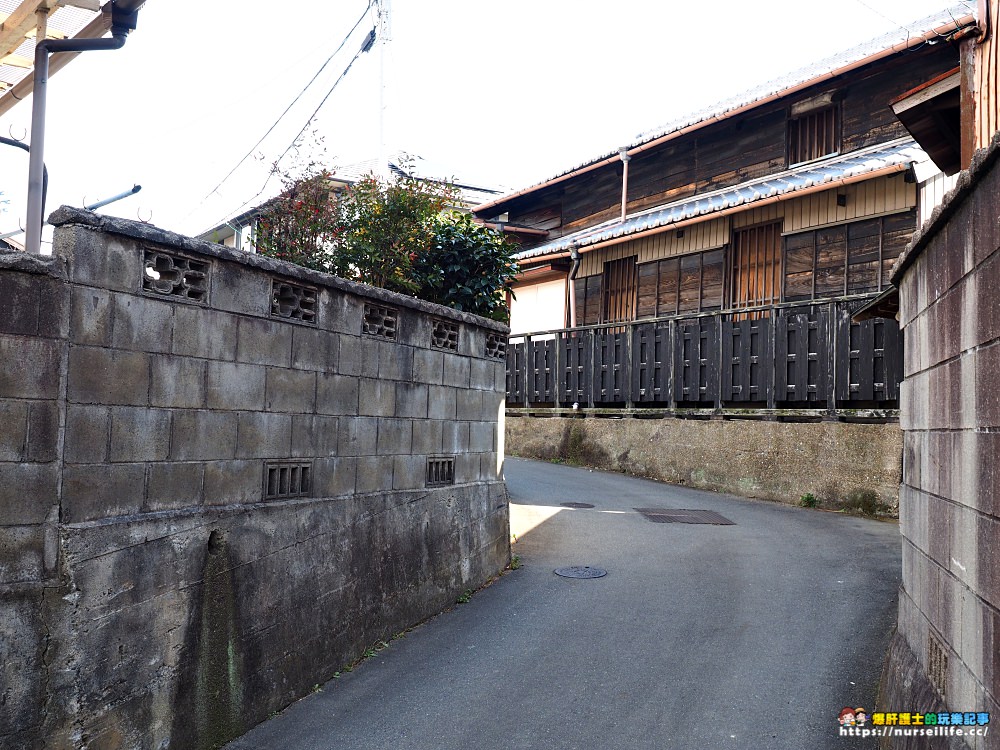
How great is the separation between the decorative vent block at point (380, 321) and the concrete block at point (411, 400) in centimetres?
56

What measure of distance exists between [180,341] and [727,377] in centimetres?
1157

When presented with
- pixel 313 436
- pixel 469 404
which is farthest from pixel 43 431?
pixel 469 404

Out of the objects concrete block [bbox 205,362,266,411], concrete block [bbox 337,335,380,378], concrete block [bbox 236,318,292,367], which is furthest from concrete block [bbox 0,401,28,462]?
concrete block [bbox 337,335,380,378]

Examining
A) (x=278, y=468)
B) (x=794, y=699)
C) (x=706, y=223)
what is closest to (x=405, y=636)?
(x=278, y=468)

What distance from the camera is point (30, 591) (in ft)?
14.4

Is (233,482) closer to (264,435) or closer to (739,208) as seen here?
(264,435)

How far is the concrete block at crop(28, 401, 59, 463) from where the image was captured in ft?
14.8

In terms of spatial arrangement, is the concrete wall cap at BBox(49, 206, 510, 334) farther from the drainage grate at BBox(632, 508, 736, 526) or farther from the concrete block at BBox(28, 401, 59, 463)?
the drainage grate at BBox(632, 508, 736, 526)

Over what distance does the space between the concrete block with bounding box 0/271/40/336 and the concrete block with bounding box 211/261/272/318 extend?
4.44ft

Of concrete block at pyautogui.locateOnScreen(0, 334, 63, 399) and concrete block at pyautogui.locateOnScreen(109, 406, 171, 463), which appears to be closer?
concrete block at pyautogui.locateOnScreen(0, 334, 63, 399)

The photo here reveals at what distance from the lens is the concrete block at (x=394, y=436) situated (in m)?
7.87

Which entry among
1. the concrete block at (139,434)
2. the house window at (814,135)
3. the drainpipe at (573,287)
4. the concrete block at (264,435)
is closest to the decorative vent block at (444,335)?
the concrete block at (264,435)

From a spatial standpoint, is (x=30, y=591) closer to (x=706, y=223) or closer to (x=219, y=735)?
(x=219, y=735)

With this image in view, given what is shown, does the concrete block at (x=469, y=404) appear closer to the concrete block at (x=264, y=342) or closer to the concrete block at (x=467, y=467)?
the concrete block at (x=467, y=467)
